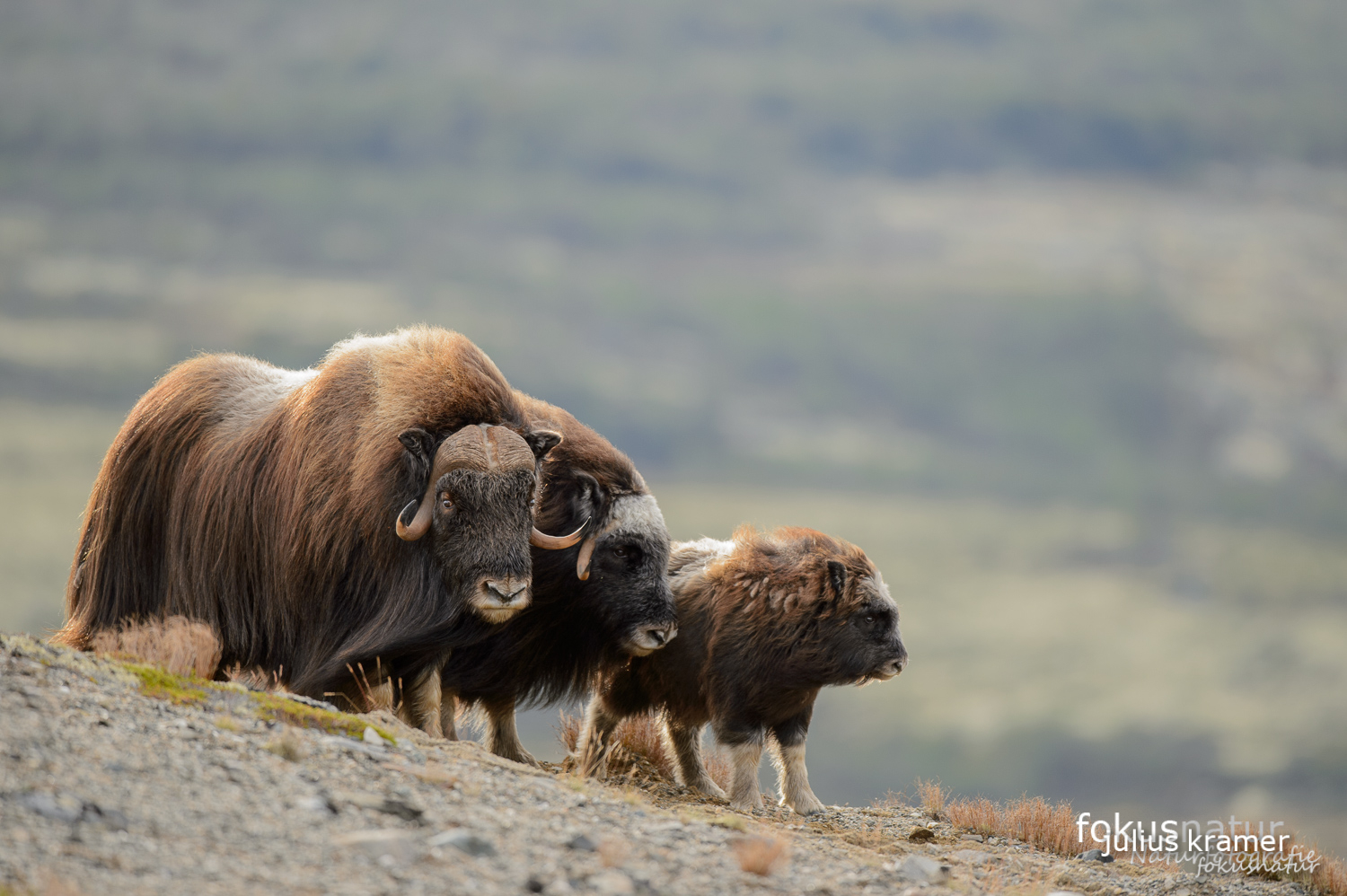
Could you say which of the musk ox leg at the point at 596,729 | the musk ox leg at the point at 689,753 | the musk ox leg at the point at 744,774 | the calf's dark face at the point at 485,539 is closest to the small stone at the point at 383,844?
the calf's dark face at the point at 485,539

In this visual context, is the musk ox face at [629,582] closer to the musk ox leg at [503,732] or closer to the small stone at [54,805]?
the musk ox leg at [503,732]

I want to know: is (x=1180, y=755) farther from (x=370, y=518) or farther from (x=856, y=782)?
(x=370, y=518)

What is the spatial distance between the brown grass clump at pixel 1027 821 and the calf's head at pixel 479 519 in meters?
3.50

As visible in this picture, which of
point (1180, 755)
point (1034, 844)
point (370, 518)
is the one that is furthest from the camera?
point (1180, 755)

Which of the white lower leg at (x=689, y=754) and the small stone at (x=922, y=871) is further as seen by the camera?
the white lower leg at (x=689, y=754)

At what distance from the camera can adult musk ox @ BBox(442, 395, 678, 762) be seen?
293 inches

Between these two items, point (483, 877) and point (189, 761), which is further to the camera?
point (189, 761)

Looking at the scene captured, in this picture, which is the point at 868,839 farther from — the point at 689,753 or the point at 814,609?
the point at 689,753

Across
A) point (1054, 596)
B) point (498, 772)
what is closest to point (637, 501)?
point (498, 772)

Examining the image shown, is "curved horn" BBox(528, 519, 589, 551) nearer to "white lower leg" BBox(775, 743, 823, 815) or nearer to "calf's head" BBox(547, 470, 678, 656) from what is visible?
"calf's head" BBox(547, 470, 678, 656)

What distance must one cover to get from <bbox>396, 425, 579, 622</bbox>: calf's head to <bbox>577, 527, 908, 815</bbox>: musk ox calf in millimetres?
1722

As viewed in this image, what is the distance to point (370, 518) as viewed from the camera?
22.2 ft

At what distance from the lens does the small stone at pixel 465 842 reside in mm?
4512

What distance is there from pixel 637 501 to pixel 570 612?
75 centimetres
